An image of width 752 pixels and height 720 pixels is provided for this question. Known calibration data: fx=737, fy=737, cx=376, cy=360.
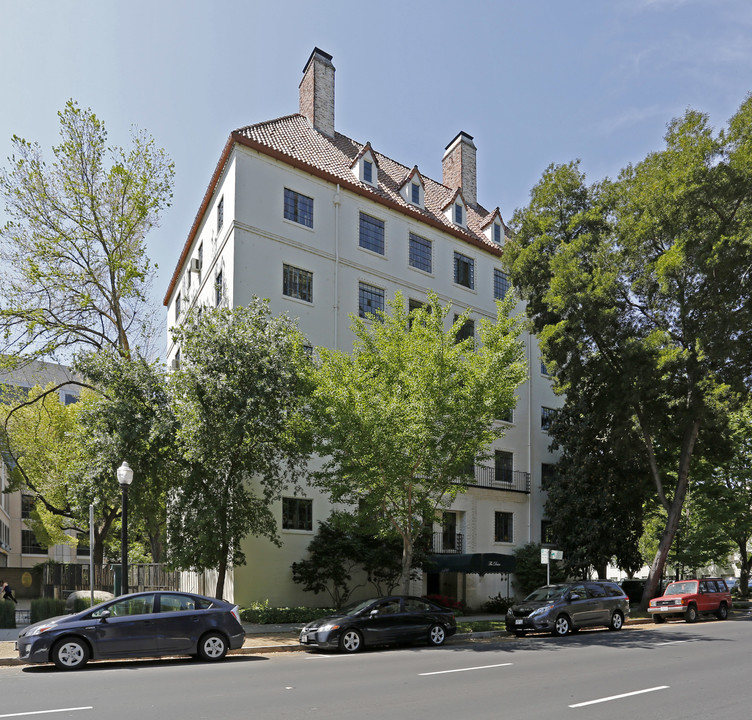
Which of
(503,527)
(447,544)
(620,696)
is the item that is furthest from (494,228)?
(620,696)

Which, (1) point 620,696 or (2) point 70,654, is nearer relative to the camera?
(1) point 620,696

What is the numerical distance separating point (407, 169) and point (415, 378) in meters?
20.1

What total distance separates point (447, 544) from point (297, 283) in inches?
515

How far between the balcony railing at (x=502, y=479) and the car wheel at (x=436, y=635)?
1482 centimetres

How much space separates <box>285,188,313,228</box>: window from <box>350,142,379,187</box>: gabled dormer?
3341 mm

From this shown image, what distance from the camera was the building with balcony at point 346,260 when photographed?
88.6 ft

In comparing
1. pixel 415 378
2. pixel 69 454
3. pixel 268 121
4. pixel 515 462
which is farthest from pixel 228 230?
pixel 515 462

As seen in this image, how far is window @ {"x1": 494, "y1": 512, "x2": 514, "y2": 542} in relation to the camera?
113 ft

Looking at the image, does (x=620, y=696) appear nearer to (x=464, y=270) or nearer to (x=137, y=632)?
(x=137, y=632)

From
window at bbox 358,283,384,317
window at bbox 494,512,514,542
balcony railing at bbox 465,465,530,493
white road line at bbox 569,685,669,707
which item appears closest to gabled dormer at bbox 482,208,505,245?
window at bbox 358,283,384,317

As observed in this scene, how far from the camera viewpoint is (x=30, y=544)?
6944cm

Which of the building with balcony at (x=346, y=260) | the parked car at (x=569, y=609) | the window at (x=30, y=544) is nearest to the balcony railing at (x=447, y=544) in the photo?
the building with balcony at (x=346, y=260)

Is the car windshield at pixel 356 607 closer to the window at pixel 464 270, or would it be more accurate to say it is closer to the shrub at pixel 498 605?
the shrub at pixel 498 605

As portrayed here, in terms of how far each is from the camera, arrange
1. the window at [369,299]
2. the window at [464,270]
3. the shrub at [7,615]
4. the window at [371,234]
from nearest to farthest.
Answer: the shrub at [7,615]
the window at [369,299]
the window at [371,234]
the window at [464,270]
